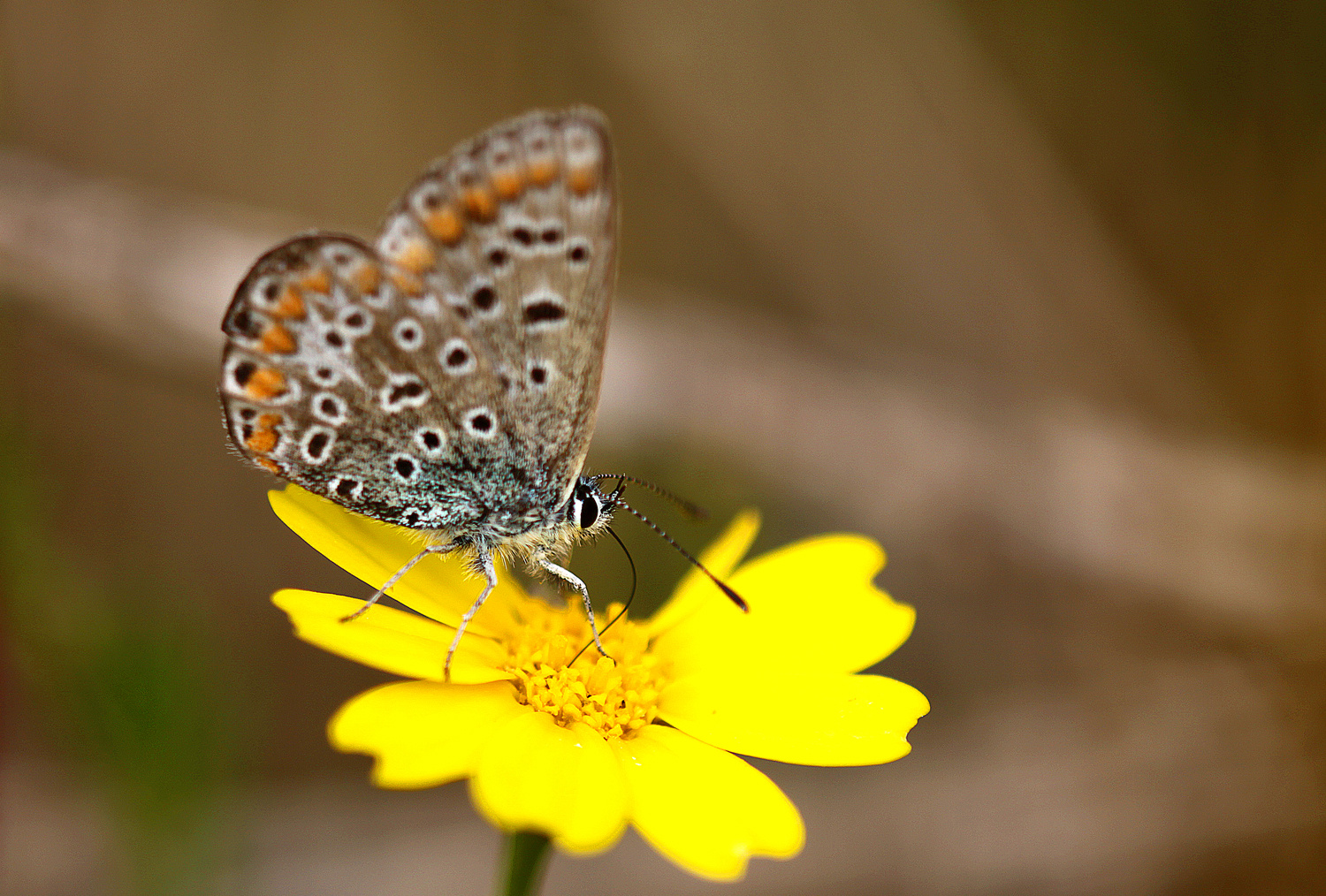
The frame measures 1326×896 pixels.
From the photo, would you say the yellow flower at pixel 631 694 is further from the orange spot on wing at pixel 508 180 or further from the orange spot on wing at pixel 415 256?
the orange spot on wing at pixel 508 180

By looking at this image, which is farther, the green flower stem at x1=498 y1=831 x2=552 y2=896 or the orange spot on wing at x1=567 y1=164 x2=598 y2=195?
the orange spot on wing at x1=567 y1=164 x2=598 y2=195

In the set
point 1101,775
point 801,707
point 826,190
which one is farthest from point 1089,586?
point 801,707

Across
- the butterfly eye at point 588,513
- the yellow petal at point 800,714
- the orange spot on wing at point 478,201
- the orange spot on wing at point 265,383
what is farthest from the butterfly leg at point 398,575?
the orange spot on wing at point 478,201

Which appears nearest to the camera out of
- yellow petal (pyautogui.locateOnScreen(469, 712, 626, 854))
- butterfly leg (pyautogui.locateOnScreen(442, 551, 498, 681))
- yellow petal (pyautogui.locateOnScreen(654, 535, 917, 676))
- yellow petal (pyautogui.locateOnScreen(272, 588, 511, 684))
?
yellow petal (pyautogui.locateOnScreen(469, 712, 626, 854))

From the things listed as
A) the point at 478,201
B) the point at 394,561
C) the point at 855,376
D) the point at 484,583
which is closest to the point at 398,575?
the point at 394,561

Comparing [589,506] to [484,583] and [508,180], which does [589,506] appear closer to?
[484,583]

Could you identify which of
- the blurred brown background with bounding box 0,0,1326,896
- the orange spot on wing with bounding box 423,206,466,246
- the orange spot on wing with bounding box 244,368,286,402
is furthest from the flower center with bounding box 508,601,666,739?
the blurred brown background with bounding box 0,0,1326,896

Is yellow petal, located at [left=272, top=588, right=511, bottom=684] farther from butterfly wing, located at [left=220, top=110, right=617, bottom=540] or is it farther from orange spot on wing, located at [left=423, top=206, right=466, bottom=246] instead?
orange spot on wing, located at [left=423, top=206, right=466, bottom=246]
